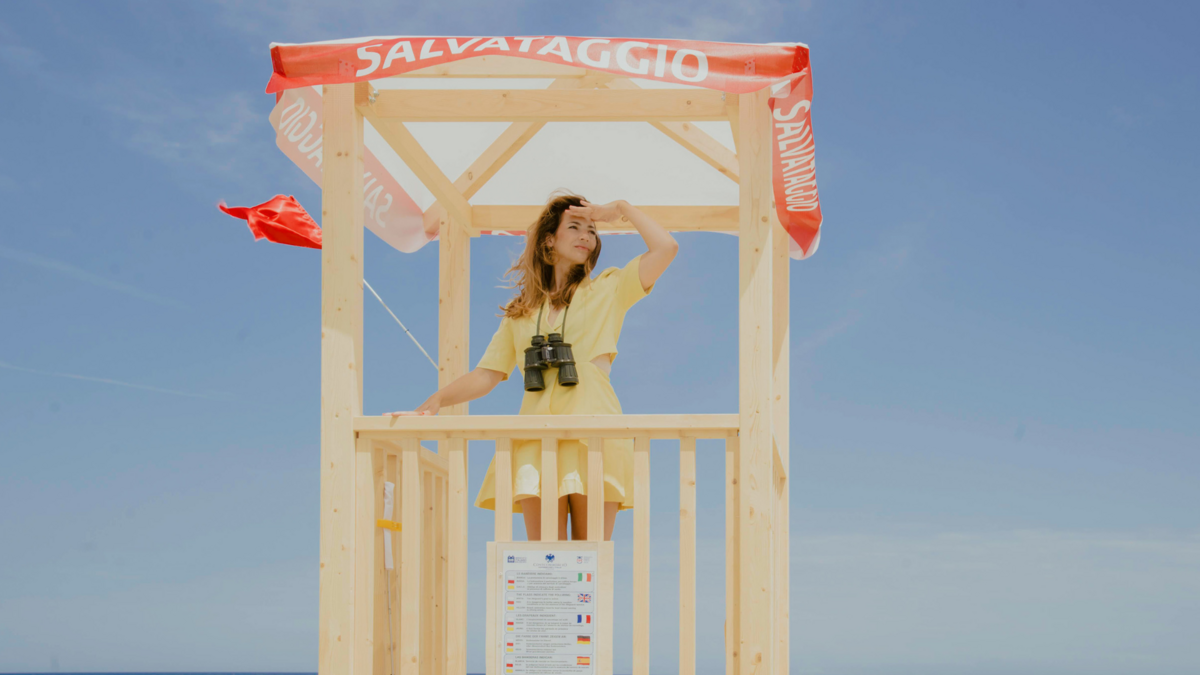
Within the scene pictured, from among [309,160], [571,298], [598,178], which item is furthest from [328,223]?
[598,178]

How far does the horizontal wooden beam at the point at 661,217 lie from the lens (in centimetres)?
684

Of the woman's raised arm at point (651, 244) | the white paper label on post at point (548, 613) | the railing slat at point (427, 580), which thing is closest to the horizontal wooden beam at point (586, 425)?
the white paper label on post at point (548, 613)

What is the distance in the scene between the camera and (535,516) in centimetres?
465

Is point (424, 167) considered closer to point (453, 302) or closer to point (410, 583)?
point (453, 302)

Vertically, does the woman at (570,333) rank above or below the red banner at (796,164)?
below

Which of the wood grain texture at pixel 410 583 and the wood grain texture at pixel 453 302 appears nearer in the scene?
the wood grain texture at pixel 410 583

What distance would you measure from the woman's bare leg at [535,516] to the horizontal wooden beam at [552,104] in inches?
64.8

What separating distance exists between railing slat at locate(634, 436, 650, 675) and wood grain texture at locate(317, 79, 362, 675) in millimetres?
1140

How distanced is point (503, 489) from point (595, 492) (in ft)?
1.22

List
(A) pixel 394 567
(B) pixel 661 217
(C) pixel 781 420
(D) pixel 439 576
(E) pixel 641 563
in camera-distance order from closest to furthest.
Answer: (E) pixel 641 563 < (A) pixel 394 567 < (D) pixel 439 576 < (C) pixel 781 420 < (B) pixel 661 217

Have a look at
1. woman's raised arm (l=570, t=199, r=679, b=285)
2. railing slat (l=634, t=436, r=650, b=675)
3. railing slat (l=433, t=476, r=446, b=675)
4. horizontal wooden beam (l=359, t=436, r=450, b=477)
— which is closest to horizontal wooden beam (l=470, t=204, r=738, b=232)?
horizontal wooden beam (l=359, t=436, r=450, b=477)

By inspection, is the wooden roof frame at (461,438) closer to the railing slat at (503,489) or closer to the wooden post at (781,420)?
the railing slat at (503,489)

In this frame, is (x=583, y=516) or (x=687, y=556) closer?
(x=687, y=556)

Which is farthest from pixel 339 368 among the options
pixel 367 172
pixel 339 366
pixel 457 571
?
pixel 367 172
